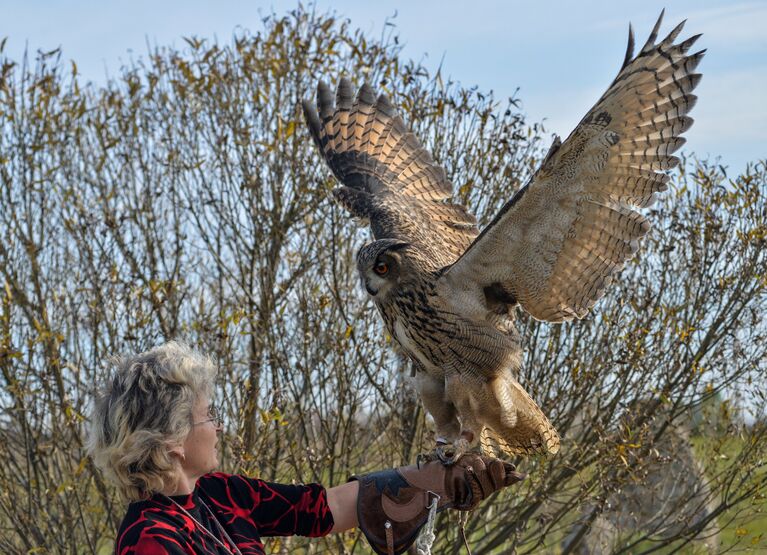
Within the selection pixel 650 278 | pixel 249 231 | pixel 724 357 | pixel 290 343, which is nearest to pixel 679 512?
pixel 724 357

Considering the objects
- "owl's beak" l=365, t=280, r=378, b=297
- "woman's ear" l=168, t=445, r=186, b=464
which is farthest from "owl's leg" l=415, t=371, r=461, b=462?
"woman's ear" l=168, t=445, r=186, b=464

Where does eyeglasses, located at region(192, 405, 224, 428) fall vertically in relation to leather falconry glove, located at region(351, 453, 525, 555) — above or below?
above

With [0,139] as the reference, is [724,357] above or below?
below

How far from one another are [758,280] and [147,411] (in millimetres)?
4114

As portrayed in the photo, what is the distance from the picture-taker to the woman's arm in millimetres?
2432

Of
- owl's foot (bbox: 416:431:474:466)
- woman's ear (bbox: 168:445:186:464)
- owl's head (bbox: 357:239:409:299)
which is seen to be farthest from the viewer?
owl's head (bbox: 357:239:409:299)

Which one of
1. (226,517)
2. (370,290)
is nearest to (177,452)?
(226,517)

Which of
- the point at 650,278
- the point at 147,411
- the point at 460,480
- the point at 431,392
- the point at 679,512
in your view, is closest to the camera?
the point at 147,411

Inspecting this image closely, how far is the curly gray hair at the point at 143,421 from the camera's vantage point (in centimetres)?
203

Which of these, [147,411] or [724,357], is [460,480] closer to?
[147,411]

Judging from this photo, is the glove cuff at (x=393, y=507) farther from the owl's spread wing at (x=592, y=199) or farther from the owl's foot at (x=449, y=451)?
the owl's spread wing at (x=592, y=199)

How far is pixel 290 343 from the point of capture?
5.12 meters

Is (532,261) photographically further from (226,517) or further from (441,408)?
(226,517)

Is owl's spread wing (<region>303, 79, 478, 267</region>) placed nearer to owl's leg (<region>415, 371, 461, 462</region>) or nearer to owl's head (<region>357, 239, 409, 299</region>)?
owl's head (<region>357, 239, 409, 299</region>)
